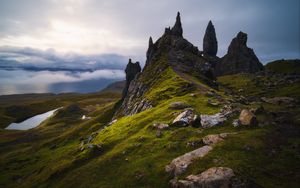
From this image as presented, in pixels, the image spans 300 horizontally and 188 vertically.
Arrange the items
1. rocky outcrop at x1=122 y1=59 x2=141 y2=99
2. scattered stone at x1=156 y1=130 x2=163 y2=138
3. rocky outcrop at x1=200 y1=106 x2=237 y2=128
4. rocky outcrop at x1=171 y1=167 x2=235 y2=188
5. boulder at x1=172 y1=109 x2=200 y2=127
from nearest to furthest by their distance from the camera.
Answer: rocky outcrop at x1=171 y1=167 x2=235 y2=188 < rocky outcrop at x1=200 y1=106 x2=237 y2=128 < scattered stone at x1=156 y1=130 x2=163 y2=138 < boulder at x1=172 y1=109 x2=200 y2=127 < rocky outcrop at x1=122 y1=59 x2=141 y2=99

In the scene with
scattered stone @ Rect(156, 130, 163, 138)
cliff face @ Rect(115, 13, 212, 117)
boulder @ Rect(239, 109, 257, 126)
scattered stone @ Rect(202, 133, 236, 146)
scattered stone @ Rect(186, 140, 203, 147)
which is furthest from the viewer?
cliff face @ Rect(115, 13, 212, 117)

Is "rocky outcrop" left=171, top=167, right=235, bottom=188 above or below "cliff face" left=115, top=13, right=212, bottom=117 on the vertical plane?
below

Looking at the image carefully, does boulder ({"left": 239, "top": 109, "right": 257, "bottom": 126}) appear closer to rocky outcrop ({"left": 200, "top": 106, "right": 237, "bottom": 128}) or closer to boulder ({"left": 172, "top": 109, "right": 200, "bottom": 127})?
rocky outcrop ({"left": 200, "top": 106, "right": 237, "bottom": 128})

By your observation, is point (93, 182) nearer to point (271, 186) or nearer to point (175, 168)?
point (175, 168)

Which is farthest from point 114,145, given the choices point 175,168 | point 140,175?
point 175,168

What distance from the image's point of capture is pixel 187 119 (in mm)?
51500

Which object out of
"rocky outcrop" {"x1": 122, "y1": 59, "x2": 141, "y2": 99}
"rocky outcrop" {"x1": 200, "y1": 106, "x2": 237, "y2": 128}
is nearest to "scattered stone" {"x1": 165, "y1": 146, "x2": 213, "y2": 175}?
"rocky outcrop" {"x1": 200, "y1": 106, "x2": 237, "y2": 128}

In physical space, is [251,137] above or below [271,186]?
above

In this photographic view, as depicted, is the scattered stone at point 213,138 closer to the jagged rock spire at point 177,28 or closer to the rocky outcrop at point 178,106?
the rocky outcrop at point 178,106

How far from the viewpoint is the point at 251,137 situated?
39188mm

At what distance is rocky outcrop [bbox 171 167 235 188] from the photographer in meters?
30.1

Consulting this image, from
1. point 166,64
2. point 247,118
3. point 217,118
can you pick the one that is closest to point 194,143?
point 217,118

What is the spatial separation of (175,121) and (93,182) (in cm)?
1907

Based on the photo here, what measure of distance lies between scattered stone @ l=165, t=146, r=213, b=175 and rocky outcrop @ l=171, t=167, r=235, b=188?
2878mm
